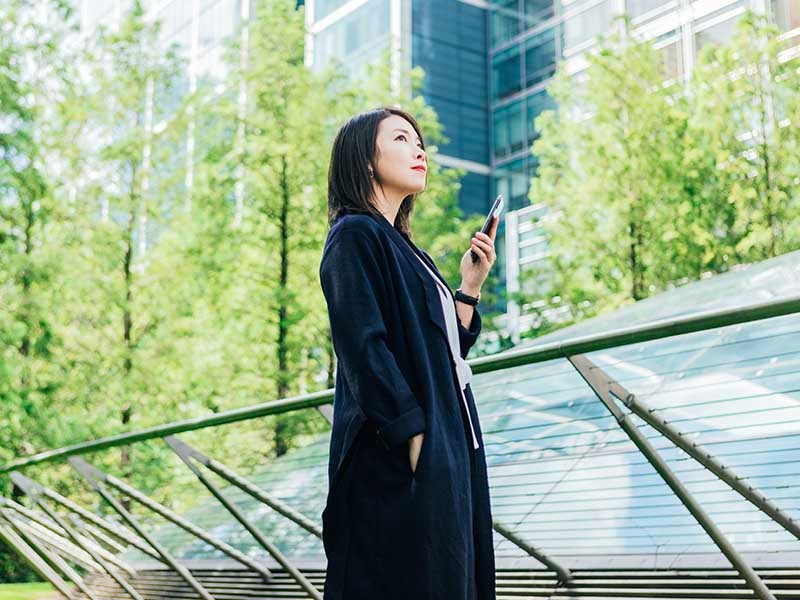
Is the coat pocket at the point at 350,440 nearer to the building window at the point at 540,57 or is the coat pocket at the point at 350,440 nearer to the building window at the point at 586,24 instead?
the building window at the point at 586,24

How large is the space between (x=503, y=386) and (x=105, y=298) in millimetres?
10086

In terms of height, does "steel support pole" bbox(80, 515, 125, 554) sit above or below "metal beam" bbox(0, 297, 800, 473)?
below

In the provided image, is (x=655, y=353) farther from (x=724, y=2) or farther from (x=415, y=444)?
(x=724, y=2)

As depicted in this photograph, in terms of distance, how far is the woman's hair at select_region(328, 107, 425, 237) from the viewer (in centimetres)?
242

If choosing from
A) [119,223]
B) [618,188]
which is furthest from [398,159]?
[119,223]

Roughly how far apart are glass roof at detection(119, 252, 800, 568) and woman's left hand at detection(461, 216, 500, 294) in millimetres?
495

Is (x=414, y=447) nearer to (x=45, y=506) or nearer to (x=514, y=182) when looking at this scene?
(x=45, y=506)

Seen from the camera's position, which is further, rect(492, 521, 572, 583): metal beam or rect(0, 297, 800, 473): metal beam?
rect(492, 521, 572, 583): metal beam

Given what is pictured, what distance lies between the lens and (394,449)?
206 cm

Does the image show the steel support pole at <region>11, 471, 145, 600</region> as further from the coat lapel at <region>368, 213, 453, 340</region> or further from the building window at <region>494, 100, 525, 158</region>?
the building window at <region>494, 100, 525, 158</region>

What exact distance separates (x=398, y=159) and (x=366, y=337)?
1.67ft

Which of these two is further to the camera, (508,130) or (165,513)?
(508,130)

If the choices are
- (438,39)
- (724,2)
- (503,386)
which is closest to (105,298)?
(503,386)

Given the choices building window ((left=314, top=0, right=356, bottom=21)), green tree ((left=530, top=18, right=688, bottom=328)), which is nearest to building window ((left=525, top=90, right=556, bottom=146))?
building window ((left=314, top=0, right=356, bottom=21))
